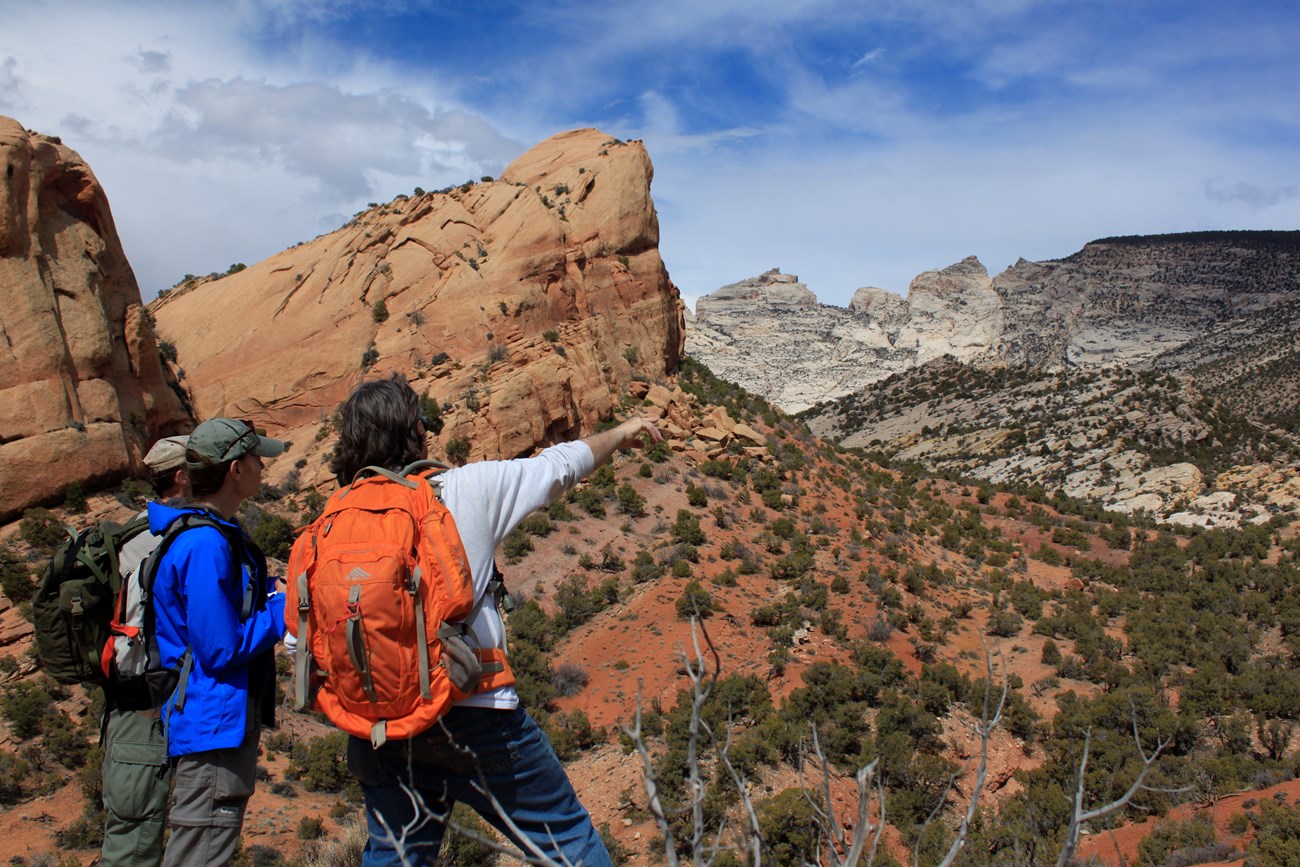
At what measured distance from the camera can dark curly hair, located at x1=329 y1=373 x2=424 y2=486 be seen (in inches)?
97.0

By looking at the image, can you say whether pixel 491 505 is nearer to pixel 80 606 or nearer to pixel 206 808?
pixel 206 808

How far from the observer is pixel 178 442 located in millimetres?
3260

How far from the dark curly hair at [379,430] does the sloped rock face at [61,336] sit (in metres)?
Answer: 11.5

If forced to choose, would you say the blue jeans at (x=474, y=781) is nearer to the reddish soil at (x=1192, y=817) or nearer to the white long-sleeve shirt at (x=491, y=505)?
the white long-sleeve shirt at (x=491, y=505)

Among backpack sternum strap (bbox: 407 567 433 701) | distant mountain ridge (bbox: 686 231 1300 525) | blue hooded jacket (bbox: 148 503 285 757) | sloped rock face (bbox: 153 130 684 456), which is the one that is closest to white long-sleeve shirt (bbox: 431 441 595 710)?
backpack sternum strap (bbox: 407 567 433 701)

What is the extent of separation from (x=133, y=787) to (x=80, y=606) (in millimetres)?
707

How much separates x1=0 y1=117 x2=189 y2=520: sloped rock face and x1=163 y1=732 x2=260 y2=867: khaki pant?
10.9m

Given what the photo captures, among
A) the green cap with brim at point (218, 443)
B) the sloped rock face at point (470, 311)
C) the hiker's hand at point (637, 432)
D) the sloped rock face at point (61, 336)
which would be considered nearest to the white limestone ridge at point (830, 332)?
the sloped rock face at point (470, 311)

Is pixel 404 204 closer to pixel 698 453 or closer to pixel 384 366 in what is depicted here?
pixel 384 366

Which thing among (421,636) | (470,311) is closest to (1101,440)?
(470,311)

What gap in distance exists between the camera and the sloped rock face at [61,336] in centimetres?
1116

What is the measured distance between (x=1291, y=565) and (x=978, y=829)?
17081 millimetres

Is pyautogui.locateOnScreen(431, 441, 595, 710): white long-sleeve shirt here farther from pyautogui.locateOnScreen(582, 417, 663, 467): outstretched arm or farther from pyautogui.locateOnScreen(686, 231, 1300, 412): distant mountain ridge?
pyautogui.locateOnScreen(686, 231, 1300, 412): distant mountain ridge

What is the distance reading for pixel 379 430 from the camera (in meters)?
2.47
